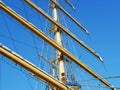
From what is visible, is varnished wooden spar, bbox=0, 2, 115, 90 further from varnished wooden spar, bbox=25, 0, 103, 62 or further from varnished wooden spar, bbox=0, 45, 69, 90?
varnished wooden spar, bbox=0, 45, 69, 90

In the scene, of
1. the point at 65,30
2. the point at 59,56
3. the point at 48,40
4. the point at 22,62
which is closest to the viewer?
the point at 22,62

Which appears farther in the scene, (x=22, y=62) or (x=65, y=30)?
(x=65, y=30)

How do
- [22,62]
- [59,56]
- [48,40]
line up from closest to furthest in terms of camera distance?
[22,62], [48,40], [59,56]

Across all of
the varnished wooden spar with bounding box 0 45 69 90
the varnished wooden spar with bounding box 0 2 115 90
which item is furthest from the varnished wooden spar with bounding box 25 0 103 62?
the varnished wooden spar with bounding box 0 45 69 90

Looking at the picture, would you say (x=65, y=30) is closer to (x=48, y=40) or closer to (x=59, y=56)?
(x=59, y=56)

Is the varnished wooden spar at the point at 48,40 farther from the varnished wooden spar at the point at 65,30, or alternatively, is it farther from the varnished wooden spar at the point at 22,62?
the varnished wooden spar at the point at 22,62

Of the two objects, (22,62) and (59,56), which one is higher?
(59,56)

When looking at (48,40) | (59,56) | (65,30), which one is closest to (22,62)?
(48,40)

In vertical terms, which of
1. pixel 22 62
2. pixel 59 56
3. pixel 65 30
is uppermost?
pixel 65 30

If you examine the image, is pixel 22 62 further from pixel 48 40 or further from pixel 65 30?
pixel 65 30

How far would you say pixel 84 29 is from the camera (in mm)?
25016

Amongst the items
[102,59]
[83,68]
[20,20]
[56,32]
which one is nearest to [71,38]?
[56,32]

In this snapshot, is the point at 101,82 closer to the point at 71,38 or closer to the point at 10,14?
the point at 71,38

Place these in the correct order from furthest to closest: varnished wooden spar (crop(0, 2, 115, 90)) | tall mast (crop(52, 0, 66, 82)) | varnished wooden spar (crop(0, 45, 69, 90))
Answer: tall mast (crop(52, 0, 66, 82)), varnished wooden spar (crop(0, 2, 115, 90)), varnished wooden spar (crop(0, 45, 69, 90))
